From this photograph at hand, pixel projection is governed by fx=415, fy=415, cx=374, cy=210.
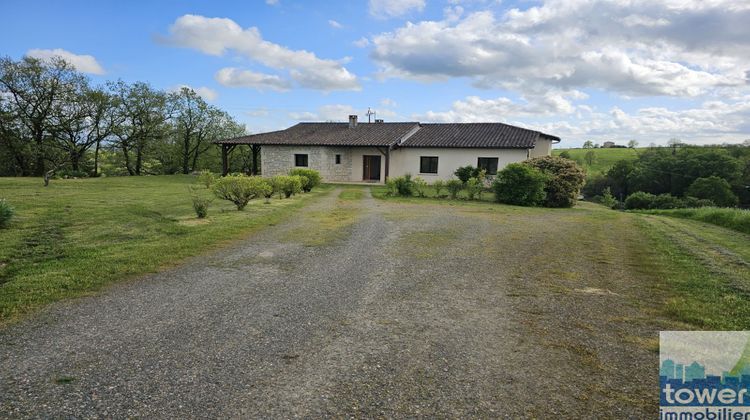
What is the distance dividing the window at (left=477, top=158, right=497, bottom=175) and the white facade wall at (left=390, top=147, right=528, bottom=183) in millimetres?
235

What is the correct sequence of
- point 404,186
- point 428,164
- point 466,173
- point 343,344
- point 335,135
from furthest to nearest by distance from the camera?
point 335,135 < point 428,164 < point 466,173 < point 404,186 < point 343,344

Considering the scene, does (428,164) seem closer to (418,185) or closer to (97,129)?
(418,185)

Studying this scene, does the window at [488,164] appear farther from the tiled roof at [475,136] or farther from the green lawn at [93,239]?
the green lawn at [93,239]

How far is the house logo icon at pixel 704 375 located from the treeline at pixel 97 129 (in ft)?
97.2

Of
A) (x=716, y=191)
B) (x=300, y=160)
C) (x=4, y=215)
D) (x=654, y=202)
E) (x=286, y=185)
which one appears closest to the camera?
(x=4, y=215)

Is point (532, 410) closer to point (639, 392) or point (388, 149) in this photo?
point (639, 392)

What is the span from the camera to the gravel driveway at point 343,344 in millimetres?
3143

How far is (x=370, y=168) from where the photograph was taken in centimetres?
2925

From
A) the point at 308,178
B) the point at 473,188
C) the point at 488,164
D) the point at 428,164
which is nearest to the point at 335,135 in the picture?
the point at 428,164

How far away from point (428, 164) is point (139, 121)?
24970mm

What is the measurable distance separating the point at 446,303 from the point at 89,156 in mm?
40237

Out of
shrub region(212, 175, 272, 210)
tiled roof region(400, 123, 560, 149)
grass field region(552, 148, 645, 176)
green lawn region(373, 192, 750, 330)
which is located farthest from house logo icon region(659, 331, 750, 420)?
grass field region(552, 148, 645, 176)

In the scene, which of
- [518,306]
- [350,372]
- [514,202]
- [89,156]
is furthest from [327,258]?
[89,156]

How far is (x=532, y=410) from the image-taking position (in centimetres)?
308
